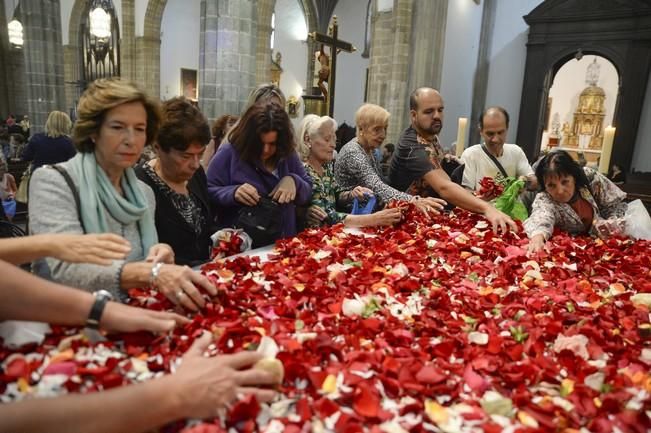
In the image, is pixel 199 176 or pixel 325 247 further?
pixel 199 176

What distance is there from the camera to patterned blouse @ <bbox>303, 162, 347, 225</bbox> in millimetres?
2951

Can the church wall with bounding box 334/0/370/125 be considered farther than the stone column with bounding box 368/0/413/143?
Yes

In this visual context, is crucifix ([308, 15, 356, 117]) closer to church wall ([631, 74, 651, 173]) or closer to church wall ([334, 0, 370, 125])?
church wall ([631, 74, 651, 173])

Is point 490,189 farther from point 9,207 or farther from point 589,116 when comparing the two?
point 589,116

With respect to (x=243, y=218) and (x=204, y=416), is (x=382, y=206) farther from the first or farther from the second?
(x=204, y=416)

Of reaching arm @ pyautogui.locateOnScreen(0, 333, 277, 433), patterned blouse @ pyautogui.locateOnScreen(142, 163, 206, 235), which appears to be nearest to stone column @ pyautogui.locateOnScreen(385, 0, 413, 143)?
patterned blouse @ pyautogui.locateOnScreen(142, 163, 206, 235)

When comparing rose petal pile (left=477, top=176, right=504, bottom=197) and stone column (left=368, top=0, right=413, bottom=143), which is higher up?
stone column (left=368, top=0, right=413, bottom=143)

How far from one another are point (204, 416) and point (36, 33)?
12.0 meters

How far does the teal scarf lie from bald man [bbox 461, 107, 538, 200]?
283 centimetres

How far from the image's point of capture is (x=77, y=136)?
5.17 feet

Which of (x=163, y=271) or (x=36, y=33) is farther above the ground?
(x=36, y=33)

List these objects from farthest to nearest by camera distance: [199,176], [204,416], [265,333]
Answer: [199,176] → [265,333] → [204,416]

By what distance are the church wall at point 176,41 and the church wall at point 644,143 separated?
15240mm

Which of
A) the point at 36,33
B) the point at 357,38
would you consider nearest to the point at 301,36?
the point at 357,38
